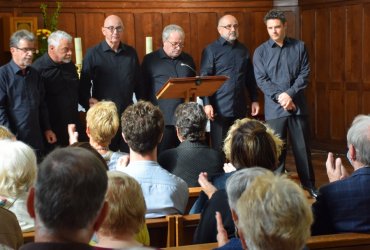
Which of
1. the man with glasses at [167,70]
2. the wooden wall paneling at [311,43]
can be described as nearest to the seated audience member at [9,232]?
the man with glasses at [167,70]

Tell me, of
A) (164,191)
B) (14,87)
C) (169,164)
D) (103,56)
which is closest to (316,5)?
(103,56)

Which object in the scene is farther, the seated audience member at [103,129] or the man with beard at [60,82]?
the man with beard at [60,82]

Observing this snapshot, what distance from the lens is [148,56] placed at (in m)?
6.60

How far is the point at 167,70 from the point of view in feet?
21.3

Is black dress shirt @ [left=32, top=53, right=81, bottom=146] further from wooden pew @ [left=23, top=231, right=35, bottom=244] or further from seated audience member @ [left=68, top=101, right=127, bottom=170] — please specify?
wooden pew @ [left=23, top=231, right=35, bottom=244]

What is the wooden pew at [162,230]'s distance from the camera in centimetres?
313

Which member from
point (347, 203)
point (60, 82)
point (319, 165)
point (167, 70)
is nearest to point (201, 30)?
point (319, 165)

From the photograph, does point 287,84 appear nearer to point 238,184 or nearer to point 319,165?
point 319,165

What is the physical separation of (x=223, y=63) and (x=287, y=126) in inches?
37.9

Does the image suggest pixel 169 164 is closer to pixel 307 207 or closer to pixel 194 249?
pixel 194 249

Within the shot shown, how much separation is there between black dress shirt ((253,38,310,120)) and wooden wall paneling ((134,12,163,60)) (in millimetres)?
3123

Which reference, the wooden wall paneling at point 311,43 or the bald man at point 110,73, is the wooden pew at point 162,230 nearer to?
the bald man at point 110,73

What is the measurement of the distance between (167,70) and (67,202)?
4877mm

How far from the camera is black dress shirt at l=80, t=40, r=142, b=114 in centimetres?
623
